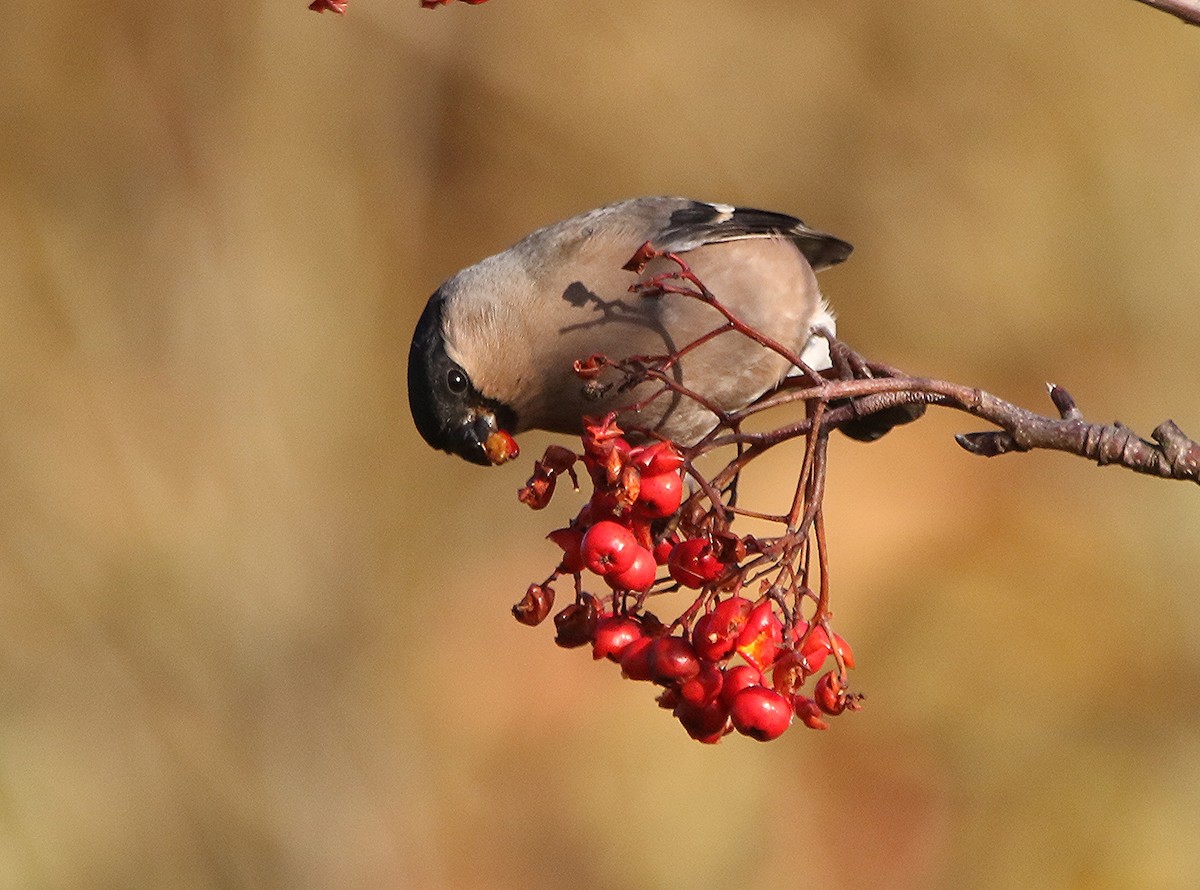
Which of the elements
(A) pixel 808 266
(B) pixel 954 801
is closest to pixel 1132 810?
(B) pixel 954 801

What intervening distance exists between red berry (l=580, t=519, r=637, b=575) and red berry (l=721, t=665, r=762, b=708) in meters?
0.24

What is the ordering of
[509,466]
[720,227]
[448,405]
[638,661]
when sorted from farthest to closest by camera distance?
[509,466] < [720,227] < [448,405] < [638,661]

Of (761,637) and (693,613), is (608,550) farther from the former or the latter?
(761,637)

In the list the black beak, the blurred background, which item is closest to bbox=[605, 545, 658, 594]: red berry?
the black beak

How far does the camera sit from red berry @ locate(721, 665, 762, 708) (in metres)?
2.06

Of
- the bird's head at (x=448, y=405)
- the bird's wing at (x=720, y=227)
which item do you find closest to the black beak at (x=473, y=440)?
the bird's head at (x=448, y=405)

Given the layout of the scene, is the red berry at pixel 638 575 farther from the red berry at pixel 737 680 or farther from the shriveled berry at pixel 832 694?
the shriveled berry at pixel 832 694

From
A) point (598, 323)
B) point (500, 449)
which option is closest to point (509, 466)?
point (598, 323)

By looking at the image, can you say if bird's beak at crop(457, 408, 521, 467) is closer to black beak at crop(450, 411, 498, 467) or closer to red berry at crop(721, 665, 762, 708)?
black beak at crop(450, 411, 498, 467)

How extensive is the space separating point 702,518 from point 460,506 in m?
4.46

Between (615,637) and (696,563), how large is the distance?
0.67 feet

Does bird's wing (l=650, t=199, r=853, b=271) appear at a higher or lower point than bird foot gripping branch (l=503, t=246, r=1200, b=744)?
higher

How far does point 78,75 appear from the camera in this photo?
6441mm

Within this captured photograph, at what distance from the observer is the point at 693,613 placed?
2117mm
